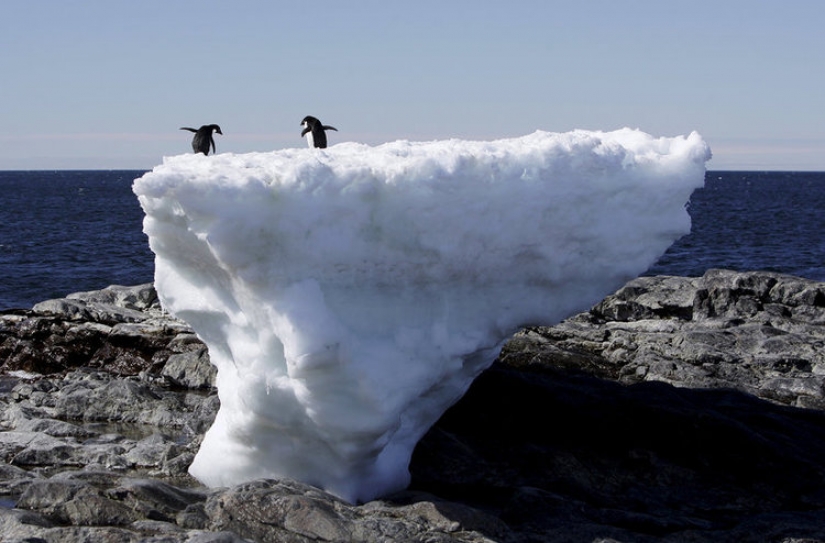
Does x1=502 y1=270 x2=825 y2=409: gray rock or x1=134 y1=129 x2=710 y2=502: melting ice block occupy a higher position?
x1=134 y1=129 x2=710 y2=502: melting ice block

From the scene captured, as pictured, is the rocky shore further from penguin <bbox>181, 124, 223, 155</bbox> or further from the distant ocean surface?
the distant ocean surface

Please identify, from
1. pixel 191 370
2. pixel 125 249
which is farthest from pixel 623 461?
pixel 125 249

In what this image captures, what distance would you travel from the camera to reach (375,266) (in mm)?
10430

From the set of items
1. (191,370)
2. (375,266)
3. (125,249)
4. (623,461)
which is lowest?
(125,249)

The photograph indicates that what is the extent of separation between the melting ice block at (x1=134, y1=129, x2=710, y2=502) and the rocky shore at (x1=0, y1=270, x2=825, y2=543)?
2.24 ft

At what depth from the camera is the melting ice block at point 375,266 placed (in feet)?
32.6

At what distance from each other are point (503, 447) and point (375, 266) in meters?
3.01

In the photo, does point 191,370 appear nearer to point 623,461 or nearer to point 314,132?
point 314,132

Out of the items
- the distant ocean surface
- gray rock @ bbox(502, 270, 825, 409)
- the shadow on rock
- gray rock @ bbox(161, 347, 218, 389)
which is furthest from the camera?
the distant ocean surface

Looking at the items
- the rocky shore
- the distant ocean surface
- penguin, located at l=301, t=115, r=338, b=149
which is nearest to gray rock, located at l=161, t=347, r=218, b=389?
the rocky shore

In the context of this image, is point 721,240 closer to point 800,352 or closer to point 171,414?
point 800,352

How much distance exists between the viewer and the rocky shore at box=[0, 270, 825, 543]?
9.66 meters

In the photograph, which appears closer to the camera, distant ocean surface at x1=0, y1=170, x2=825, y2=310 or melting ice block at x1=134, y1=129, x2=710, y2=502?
melting ice block at x1=134, y1=129, x2=710, y2=502

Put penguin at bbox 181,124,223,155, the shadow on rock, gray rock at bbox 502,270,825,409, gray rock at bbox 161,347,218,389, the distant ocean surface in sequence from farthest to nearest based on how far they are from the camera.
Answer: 1. the distant ocean surface
2. penguin at bbox 181,124,223,155
3. gray rock at bbox 161,347,218,389
4. gray rock at bbox 502,270,825,409
5. the shadow on rock
